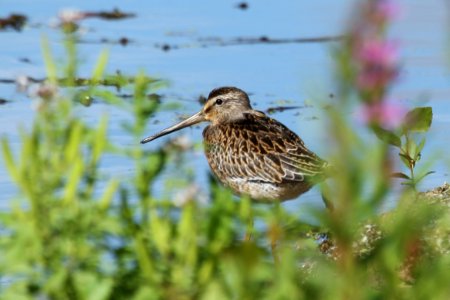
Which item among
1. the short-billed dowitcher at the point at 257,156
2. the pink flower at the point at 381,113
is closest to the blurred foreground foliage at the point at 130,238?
the pink flower at the point at 381,113

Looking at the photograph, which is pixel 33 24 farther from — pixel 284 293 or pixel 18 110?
pixel 284 293

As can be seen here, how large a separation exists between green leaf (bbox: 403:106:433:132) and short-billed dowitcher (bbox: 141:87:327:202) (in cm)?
142

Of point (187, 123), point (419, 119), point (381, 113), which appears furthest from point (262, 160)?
point (381, 113)

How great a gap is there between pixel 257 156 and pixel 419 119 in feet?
7.34

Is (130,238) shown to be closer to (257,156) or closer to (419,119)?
(419,119)

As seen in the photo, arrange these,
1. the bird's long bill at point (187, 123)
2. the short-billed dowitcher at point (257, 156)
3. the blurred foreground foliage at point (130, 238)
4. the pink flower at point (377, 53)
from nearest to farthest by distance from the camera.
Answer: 1. the pink flower at point (377, 53)
2. the blurred foreground foliage at point (130, 238)
3. the short-billed dowitcher at point (257, 156)
4. the bird's long bill at point (187, 123)

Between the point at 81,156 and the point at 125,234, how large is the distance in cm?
28

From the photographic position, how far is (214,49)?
1232cm

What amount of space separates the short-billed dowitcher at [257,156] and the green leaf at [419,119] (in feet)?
4.67

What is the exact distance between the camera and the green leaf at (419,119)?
700 centimetres

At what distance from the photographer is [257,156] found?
9172mm

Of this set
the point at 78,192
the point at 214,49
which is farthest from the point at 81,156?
the point at 214,49

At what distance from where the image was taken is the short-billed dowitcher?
8812mm

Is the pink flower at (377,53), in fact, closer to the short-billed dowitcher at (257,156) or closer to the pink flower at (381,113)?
the pink flower at (381,113)
